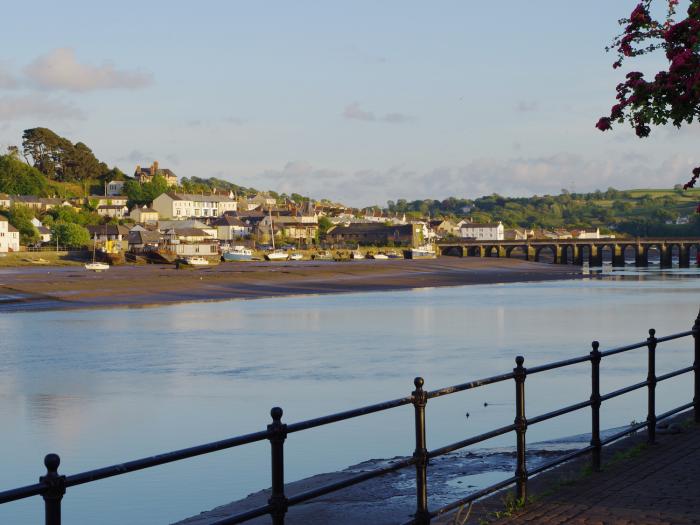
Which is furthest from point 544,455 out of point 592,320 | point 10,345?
point 592,320

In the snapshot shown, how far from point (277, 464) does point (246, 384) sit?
54.8 ft

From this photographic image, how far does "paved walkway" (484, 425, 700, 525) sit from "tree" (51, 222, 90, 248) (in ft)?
478

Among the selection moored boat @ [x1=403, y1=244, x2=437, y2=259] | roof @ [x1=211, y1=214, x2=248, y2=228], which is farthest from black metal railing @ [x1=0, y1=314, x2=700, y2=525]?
roof @ [x1=211, y1=214, x2=248, y2=228]

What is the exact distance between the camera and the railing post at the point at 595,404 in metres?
8.94

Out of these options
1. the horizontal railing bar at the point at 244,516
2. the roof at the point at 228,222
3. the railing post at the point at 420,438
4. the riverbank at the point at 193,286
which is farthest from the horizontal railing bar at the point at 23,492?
the roof at the point at 228,222

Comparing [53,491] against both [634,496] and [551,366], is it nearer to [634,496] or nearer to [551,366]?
[551,366]

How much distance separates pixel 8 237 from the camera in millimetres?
142500

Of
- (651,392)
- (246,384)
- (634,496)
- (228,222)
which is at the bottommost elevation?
(246,384)

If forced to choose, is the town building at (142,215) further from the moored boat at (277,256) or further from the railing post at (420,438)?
the railing post at (420,438)

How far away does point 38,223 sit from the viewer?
16388cm

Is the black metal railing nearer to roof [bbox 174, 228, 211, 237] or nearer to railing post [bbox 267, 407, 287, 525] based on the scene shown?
railing post [bbox 267, 407, 287, 525]

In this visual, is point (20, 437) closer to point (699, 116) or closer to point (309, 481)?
point (309, 481)

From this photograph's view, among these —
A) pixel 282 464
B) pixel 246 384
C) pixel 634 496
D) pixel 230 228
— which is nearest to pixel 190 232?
pixel 230 228

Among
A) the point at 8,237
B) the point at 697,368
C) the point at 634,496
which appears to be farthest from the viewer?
the point at 8,237
